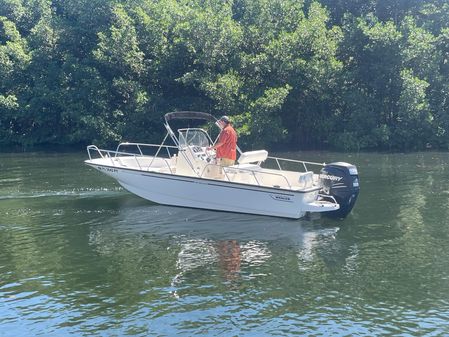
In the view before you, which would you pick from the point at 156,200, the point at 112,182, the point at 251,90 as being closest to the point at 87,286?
the point at 156,200

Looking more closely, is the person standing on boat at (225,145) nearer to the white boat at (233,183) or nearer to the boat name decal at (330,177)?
the white boat at (233,183)

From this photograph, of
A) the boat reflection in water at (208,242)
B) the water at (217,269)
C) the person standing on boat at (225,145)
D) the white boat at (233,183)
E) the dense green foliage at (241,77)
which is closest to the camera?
the water at (217,269)

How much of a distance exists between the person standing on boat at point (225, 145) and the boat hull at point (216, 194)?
2.36 feet

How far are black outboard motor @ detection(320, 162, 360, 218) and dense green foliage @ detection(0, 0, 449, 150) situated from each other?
52.6 feet

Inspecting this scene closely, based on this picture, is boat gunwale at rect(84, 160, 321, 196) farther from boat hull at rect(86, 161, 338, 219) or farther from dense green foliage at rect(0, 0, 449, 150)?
dense green foliage at rect(0, 0, 449, 150)

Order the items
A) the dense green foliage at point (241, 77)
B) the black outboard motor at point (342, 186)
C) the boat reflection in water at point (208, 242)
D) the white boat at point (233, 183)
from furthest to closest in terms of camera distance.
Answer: the dense green foliage at point (241, 77) < the white boat at point (233, 183) < the black outboard motor at point (342, 186) < the boat reflection in water at point (208, 242)

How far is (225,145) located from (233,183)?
1141mm

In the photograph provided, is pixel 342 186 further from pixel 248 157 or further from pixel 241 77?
pixel 241 77

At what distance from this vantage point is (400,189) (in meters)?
19.5

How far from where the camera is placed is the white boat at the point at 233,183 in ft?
49.2

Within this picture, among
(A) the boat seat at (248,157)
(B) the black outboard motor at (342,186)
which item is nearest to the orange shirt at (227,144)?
(A) the boat seat at (248,157)

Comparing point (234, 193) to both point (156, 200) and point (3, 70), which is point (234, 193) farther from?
point (3, 70)

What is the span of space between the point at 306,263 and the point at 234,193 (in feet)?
14.9

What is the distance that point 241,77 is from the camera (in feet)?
109
